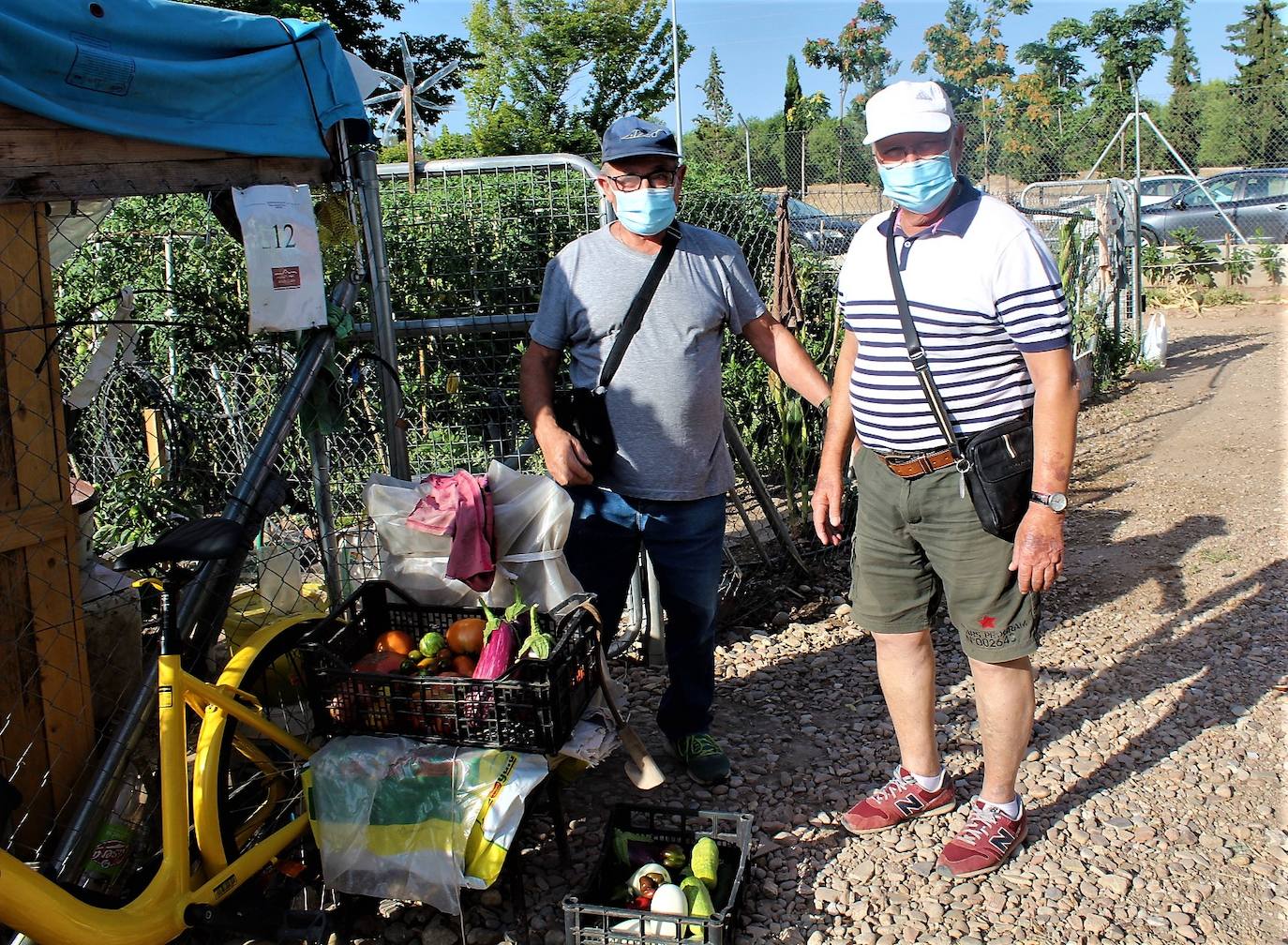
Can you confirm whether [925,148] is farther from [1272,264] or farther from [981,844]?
[1272,264]

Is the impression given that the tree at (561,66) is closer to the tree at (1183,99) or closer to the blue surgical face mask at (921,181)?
the tree at (1183,99)

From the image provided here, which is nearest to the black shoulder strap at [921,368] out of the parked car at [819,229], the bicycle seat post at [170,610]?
the bicycle seat post at [170,610]

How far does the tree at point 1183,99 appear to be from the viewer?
27.7 meters

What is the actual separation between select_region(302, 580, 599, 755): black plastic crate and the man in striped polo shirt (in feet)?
2.98

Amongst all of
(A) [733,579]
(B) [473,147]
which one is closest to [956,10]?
(B) [473,147]

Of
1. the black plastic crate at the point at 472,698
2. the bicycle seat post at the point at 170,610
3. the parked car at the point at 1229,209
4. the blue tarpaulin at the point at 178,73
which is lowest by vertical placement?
the black plastic crate at the point at 472,698

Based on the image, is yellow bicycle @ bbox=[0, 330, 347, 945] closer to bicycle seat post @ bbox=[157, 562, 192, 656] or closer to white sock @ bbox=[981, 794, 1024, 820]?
bicycle seat post @ bbox=[157, 562, 192, 656]

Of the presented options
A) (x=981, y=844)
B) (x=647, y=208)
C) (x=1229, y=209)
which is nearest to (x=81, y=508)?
(x=647, y=208)

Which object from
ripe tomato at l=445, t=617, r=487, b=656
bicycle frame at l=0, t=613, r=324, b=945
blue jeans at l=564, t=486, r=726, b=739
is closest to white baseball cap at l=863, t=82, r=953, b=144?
blue jeans at l=564, t=486, r=726, b=739

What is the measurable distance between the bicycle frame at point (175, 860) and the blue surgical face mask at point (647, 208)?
176cm

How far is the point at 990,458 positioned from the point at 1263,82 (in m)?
33.7

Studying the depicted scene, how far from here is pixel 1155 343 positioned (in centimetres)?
1099

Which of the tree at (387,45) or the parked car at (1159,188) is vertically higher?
the tree at (387,45)

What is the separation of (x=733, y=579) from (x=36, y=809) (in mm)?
3043
